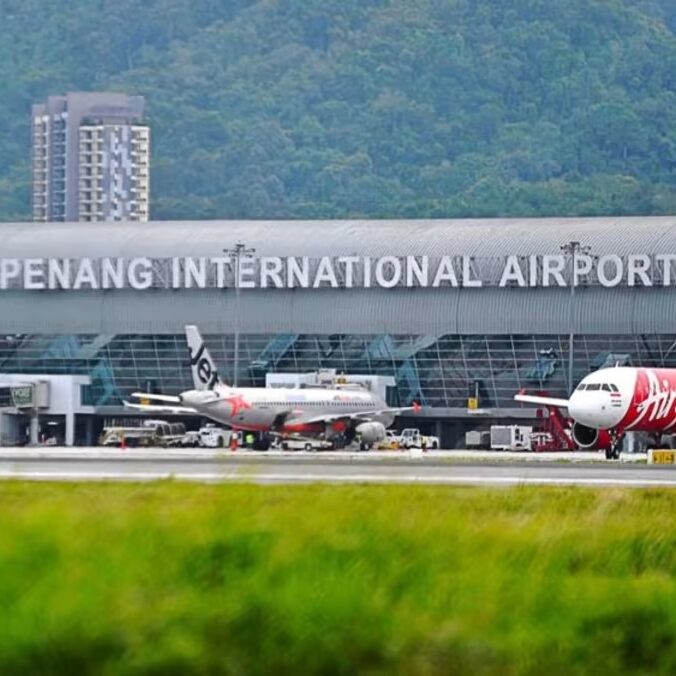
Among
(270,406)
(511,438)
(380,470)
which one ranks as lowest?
(380,470)

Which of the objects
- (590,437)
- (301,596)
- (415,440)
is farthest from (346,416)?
(301,596)

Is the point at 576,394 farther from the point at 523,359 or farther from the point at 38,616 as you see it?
the point at 38,616

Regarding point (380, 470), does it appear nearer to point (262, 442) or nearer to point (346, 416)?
point (262, 442)

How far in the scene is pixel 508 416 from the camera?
121312 millimetres

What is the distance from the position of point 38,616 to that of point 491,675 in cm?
388

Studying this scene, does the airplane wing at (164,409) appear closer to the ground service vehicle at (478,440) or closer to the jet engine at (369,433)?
the jet engine at (369,433)

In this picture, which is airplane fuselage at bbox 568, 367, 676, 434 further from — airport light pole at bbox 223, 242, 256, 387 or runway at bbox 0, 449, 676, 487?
airport light pole at bbox 223, 242, 256, 387

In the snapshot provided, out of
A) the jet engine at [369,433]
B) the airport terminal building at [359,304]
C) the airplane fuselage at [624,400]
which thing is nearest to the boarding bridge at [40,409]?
the airport terminal building at [359,304]

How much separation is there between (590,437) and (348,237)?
38.0 meters

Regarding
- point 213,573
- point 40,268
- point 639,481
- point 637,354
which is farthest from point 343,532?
point 40,268

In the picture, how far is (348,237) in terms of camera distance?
415 feet

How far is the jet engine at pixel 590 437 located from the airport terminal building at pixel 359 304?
2559cm

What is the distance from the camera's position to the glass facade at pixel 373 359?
121 metres

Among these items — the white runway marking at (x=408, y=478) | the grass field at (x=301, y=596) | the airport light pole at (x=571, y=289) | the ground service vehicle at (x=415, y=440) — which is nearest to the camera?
the grass field at (x=301, y=596)
